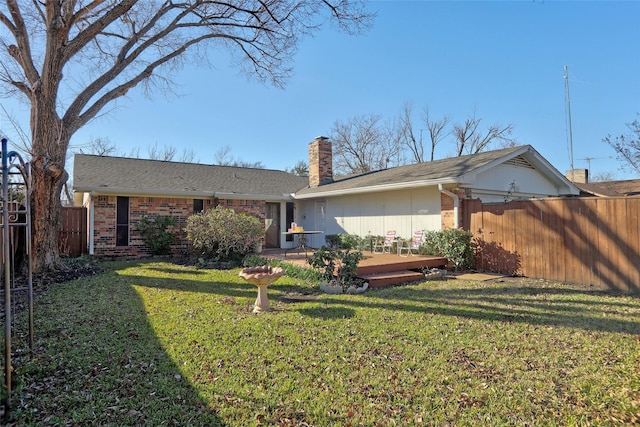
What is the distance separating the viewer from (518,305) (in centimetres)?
574

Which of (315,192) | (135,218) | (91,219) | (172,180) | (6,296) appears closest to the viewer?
(6,296)

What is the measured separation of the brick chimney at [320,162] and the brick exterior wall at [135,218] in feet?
12.8

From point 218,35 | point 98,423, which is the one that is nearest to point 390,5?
point 218,35

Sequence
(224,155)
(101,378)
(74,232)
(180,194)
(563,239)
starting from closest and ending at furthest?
(101,378) → (563,239) → (74,232) → (180,194) → (224,155)

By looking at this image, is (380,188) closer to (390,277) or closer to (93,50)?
(390,277)

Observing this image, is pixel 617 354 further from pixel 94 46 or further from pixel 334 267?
pixel 94 46

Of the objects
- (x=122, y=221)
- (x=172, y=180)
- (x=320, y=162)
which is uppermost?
(x=320, y=162)

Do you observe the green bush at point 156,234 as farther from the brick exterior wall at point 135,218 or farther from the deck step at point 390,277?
the deck step at point 390,277

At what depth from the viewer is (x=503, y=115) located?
27.7m

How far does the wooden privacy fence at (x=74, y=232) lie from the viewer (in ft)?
38.6

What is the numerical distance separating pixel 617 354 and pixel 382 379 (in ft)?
8.98

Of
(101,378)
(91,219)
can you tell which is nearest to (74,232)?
(91,219)

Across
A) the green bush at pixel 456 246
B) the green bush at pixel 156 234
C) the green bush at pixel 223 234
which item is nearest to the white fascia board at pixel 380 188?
the green bush at pixel 456 246

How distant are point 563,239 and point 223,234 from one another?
8808mm
